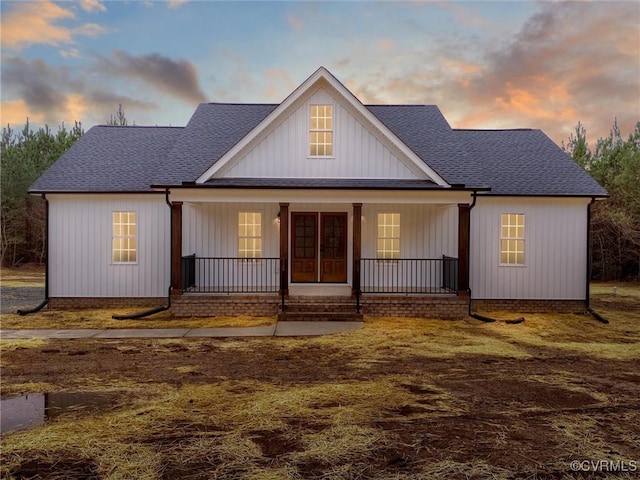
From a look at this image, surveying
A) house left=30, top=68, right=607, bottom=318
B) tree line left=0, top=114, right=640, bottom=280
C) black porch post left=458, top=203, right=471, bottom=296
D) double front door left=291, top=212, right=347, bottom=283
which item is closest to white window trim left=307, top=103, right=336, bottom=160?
house left=30, top=68, right=607, bottom=318

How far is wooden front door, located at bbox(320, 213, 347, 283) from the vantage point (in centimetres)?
1455

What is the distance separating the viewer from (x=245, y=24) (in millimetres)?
17344

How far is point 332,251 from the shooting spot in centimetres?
1455

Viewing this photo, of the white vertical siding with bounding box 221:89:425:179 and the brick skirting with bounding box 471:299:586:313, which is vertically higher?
the white vertical siding with bounding box 221:89:425:179

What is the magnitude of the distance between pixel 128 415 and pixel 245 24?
Answer: 1607 cm

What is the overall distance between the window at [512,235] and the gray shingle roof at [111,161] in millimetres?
11835

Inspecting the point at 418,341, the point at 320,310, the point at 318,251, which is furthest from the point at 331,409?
the point at 318,251

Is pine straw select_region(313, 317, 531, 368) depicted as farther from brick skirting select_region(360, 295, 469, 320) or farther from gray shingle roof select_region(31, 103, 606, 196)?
gray shingle roof select_region(31, 103, 606, 196)

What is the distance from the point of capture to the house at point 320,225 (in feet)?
44.2

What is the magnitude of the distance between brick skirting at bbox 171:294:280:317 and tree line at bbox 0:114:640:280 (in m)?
19.4

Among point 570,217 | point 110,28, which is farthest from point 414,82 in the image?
point 110,28

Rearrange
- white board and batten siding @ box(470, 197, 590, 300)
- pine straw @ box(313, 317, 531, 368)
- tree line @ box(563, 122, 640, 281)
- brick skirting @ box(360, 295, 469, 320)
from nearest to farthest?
1. pine straw @ box(313, 317, 531, 368)
2. brick skirting @ box(360, 295, 469, 320)
3. white board and batten siding @ box(470, 197, 590, 300)
4. tree line @ box(563, 122, 640, 281)

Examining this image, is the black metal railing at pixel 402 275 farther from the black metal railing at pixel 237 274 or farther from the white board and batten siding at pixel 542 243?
the black metal railing at pixel 237 274

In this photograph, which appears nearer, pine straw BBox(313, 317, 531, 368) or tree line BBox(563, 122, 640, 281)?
pine straw BBox(313, 317, 531, 368)
